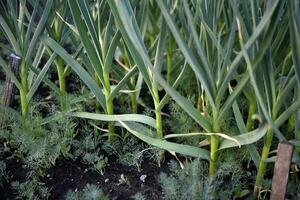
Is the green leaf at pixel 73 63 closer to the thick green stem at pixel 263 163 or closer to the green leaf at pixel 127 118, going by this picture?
the green leaf at pixel 127 118

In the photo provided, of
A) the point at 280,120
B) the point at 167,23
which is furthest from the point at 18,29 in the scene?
the point at 280,120

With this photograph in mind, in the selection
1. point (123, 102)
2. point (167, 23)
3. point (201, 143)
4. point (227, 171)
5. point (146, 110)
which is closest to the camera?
point (167, 23)

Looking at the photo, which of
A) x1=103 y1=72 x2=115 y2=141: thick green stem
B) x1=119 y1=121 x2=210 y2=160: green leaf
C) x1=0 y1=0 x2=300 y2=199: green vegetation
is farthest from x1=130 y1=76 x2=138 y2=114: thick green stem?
x1=119 y1=121 x2=210 y2=160: green leaf

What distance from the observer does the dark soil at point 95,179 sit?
3.93 feet

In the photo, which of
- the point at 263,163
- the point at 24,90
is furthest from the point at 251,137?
the point at 24,90

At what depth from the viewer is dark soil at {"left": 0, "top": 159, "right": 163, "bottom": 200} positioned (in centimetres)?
120

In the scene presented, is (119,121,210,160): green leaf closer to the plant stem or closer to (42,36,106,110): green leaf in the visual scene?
the plant stem

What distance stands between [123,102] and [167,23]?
563 mm

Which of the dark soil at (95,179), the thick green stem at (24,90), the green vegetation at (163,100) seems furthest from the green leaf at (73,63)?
the dark soil at (95,179)

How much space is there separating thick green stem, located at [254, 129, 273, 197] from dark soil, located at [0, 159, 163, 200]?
0.86 feet

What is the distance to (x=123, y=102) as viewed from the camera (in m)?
1.47

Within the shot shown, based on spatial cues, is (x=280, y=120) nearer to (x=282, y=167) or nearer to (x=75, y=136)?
(x=282, y=167)

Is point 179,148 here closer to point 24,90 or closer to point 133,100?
point 133,100

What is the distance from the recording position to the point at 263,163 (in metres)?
1.10
